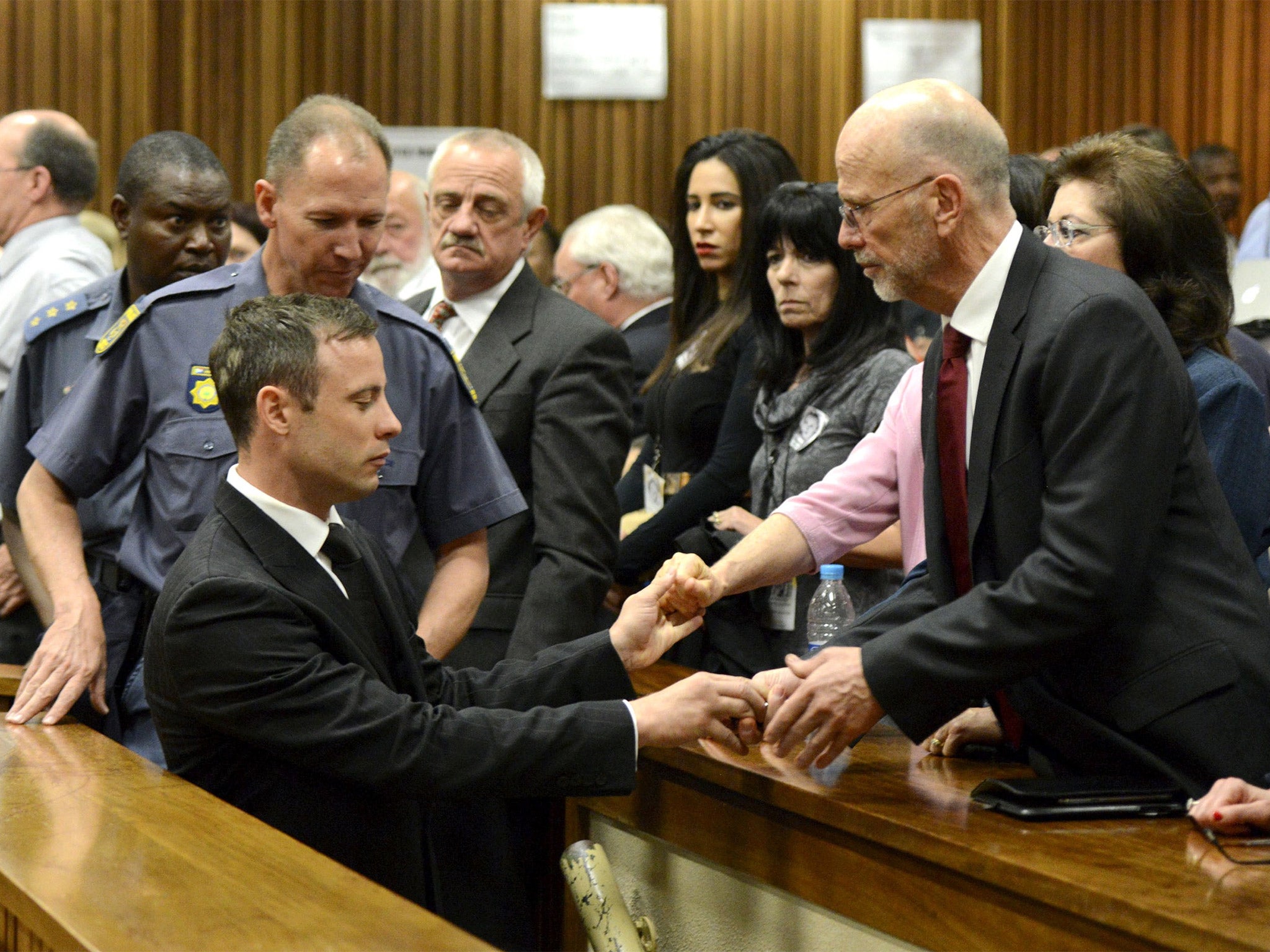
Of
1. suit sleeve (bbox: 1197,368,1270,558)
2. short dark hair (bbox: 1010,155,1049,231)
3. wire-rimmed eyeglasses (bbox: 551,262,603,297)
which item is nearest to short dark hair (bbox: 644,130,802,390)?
short dark hair (bbox: 1010,155,1049,231)

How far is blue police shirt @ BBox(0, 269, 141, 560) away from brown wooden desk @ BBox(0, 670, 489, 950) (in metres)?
0.73

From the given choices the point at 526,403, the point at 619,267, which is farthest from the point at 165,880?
the point at 619,267

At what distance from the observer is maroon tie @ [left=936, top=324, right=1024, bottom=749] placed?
205 cm

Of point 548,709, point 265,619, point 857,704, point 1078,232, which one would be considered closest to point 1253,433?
point 1078,232

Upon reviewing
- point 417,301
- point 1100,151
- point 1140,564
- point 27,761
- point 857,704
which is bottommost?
point 27,761

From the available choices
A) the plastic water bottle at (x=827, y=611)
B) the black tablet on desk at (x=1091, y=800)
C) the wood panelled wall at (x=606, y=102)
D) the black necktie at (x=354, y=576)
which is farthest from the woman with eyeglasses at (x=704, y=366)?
the wood panelled wall at (x=606, y=102)

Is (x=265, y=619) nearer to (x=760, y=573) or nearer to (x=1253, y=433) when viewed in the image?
(x=760, y=573)

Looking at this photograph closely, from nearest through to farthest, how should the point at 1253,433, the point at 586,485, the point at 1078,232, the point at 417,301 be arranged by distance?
the point at 1253,433 < the point at 1078,232 < the point at 586,485 < the point at 417,301

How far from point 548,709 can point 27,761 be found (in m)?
0.76

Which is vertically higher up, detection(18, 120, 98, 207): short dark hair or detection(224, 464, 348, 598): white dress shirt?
detection(18, 120, 98, 207): short dark hair

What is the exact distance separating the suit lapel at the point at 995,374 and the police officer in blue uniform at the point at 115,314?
148cm

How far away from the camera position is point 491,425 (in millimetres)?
3027

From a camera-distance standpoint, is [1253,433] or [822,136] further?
[822,136]

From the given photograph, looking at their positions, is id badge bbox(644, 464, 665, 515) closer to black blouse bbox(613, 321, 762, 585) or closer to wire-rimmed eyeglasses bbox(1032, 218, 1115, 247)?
black blouse bbox(613, 321, 762, 585)
